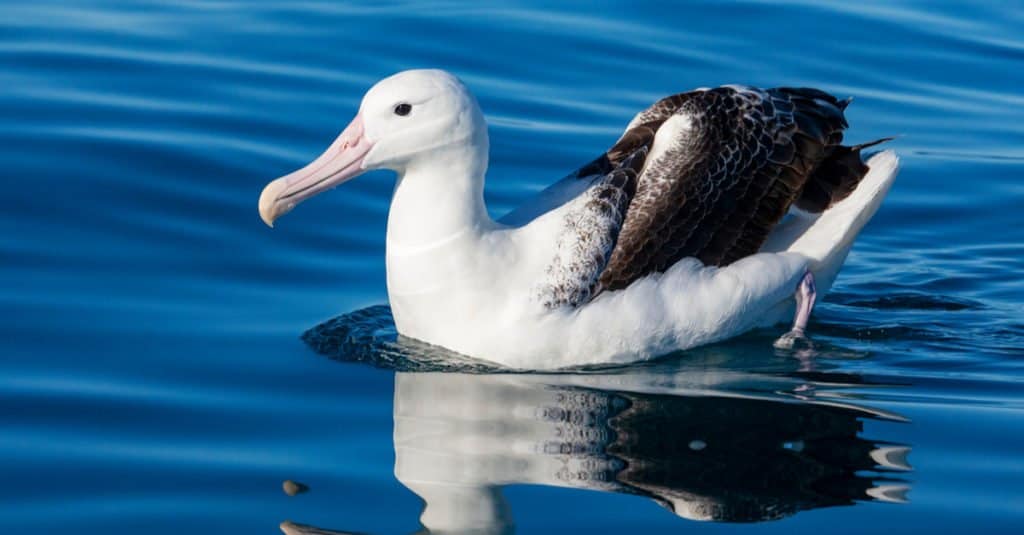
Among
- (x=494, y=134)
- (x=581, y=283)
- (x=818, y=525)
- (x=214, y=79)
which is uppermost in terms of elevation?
(x=214, y=79)

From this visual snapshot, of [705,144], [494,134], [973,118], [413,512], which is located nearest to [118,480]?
[413,512]

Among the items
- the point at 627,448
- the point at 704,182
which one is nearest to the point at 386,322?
the point at 704,182

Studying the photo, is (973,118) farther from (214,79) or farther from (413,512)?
(413,512)

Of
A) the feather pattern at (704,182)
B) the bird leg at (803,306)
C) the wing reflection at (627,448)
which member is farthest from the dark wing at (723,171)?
the wing reflection at (627,448)

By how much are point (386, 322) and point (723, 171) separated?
198cm

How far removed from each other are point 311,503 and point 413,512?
0.40m

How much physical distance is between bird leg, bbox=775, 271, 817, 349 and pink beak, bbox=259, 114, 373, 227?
258 cm

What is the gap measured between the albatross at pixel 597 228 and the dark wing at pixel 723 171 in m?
0.01

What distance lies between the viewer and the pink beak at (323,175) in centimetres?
868

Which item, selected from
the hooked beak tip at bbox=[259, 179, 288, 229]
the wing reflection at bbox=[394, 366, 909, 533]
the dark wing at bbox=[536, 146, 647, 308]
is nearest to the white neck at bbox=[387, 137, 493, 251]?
the dark wing at bbox=[536, 146, 647, 308]

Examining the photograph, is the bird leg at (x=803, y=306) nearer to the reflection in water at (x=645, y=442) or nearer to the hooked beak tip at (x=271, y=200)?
the reflection in water at (x=645, y=442)

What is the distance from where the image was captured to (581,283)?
8.76m

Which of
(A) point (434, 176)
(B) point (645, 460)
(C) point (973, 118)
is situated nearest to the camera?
(B) point (645, 460)

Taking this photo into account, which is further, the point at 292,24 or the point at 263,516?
the point at 292,24
